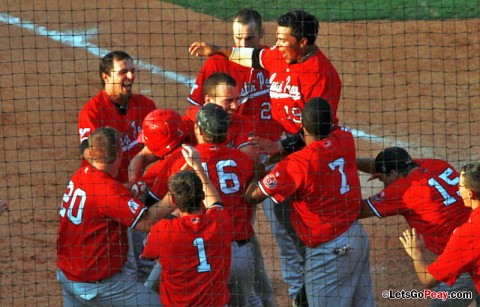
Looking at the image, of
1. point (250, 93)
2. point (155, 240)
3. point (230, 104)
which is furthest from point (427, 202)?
point (250, 93)

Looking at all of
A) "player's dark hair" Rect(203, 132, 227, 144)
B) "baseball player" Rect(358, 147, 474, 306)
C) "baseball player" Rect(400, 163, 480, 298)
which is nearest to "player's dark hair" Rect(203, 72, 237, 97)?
"player's dark hair" Rect(203, 132, 227, 144)

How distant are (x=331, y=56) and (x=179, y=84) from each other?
2.08 meters

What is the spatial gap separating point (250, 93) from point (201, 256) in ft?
7.85

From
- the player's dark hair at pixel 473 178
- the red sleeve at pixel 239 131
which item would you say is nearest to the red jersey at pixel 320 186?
the red sleeve at pixel 239 131

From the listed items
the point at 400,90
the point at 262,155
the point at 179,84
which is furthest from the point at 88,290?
the point at 400,90

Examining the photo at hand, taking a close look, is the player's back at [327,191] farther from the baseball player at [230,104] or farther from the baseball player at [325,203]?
the baseball player at [230,104]

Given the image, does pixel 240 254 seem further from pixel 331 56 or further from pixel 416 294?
pixel 331 56

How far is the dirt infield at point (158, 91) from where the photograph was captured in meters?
8.27

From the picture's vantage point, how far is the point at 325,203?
6.48m

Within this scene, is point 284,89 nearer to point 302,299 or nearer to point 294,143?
point 294,143

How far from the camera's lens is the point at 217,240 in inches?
227

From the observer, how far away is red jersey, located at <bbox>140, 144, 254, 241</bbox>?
6395mm

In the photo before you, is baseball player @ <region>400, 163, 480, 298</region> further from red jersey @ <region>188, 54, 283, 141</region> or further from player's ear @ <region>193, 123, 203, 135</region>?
red jersey @ <region>188, 54, 283, 141</region>

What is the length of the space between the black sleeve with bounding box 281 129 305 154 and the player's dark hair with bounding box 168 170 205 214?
53.3 inches
